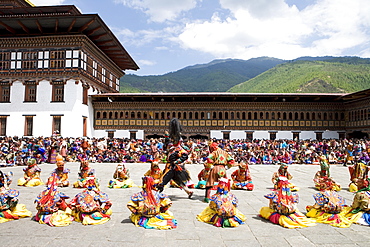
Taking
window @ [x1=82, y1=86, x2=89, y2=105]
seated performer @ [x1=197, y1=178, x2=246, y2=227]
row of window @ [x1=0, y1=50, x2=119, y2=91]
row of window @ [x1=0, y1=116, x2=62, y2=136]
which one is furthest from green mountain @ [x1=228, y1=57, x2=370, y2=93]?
seated performer @ [x1=197, y1=178, x2=246, y2=227]

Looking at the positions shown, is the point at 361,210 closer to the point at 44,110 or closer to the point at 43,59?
the point at 44,110

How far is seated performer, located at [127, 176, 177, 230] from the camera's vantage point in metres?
5.11

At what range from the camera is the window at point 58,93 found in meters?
25.8

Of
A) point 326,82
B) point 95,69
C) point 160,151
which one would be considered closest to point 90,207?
point 160,151

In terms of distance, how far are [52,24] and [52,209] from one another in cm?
2523

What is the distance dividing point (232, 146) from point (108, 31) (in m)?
17.3

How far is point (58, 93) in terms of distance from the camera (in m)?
26.0

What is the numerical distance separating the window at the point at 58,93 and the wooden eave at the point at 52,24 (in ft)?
16.7

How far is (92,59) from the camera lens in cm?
2842

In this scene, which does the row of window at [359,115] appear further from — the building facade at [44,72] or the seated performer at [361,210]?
the building facade at [44,72]

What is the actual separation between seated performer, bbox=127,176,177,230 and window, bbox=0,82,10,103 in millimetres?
27622

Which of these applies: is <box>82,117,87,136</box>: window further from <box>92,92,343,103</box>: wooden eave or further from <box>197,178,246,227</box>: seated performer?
<box>197,178,246,227</box>: seated performer

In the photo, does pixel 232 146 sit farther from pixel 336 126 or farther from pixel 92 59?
pixel 92 59

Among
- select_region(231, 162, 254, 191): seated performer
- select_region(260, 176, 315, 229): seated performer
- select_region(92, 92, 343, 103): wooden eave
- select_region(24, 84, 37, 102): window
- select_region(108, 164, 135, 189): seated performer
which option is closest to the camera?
select_region(260, 176, 315, 229): seated performer
